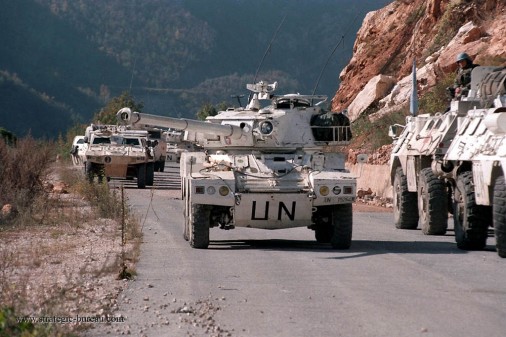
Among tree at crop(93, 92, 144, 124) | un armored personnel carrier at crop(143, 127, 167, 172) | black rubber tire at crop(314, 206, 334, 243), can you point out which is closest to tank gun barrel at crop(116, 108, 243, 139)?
black rubber tire at crop(314, 206, 334, 243)

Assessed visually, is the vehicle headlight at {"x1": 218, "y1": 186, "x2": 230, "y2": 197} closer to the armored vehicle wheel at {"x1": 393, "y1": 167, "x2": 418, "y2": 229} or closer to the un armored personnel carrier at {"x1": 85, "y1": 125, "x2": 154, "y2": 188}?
the armored vehicle wheel at {"x1": 393, "y1": 167, "x2": 418, "y2": 229}

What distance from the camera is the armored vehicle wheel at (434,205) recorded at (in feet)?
60.3

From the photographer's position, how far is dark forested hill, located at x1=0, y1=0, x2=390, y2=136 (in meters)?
84.1

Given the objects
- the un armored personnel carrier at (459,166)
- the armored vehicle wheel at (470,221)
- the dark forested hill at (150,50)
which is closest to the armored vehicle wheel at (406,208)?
the un armored personnel carrier at (459,166)

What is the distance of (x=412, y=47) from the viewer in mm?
44188

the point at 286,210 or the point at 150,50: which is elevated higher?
the point at 150,50

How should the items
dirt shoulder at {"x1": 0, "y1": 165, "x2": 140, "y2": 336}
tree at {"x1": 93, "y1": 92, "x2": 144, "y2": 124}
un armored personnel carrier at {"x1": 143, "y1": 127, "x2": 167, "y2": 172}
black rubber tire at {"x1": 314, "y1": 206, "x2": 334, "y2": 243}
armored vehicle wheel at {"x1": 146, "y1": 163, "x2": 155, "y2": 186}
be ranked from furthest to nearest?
tree at {"x1": 93, "y1": 92, "x2": 144, "y2": 124} → un armored personnel carrier at {"x1": 143, "y1": 127, "x2": 167, "y2": 172} → armored vehicle wheel at {"x1": 146, "y1": 163, "x2": 155, "y2": 186} → black rubber tire at {"x1": 314, "y1": 206, "x2": 334, "y2": 243} → dirt shoulder at {"x1": 0, "y1": 165, "x2": 140, "y2": 336}

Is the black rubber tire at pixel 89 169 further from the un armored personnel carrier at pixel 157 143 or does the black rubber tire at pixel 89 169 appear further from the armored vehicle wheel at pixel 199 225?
the armored vehicle wheel at pixel 199 225

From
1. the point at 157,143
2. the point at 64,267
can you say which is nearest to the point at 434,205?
the point at 64,267

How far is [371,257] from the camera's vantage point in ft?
47.8

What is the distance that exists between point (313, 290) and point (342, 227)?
4.57 meters

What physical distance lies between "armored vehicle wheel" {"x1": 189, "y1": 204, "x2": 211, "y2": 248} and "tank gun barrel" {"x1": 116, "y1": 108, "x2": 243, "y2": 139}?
1420 millimetres

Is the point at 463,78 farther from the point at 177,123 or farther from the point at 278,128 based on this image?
the point at 177,123

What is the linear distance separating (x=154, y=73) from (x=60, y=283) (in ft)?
277
